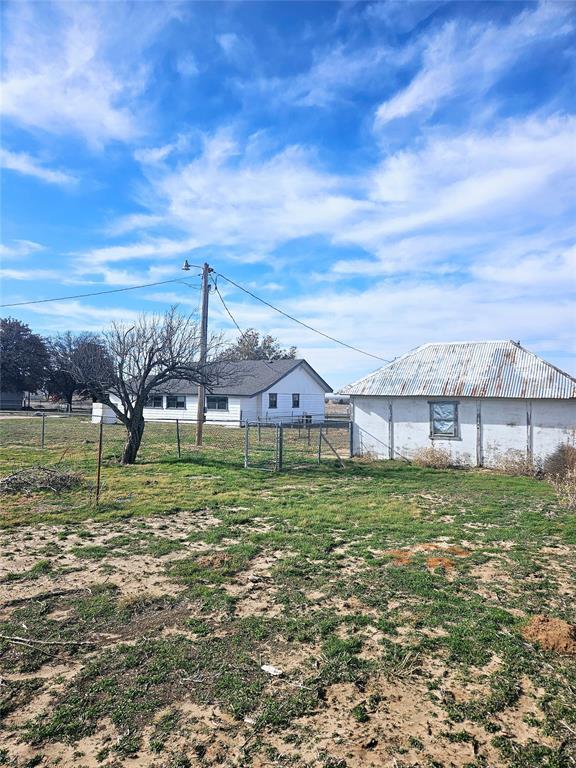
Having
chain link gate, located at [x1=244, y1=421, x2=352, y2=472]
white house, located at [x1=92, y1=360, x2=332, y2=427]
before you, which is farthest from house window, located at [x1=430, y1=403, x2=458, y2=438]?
white house, located at [x1=92, y1=360, x2=332, y2=427]

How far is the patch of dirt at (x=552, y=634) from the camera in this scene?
167 inches

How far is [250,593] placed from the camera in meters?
5.34

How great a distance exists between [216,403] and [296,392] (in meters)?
6.39

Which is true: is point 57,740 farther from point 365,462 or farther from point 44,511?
point 365,462

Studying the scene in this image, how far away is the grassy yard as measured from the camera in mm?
3064

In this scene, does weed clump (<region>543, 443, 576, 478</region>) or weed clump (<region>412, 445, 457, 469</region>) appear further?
weed clump (<region>412, 445, 457, 469</region>)

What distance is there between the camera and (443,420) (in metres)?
16.9

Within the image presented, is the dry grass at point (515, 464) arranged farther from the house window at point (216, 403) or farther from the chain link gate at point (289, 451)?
the house window at point (216, 403)

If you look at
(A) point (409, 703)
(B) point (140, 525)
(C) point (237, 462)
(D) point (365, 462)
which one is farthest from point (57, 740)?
(D) point (365, 462)

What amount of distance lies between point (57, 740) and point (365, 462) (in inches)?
586

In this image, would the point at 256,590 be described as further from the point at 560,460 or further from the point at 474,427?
the point at 474,427

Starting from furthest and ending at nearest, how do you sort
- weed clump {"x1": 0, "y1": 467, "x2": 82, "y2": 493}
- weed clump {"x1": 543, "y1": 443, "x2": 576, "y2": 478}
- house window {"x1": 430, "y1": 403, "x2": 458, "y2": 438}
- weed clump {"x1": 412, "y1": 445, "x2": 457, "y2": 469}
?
house window {"x1": 430, "y1": 403, "x2": 458, "y2": 438} → weed clump {"x1": 412, "y1": 445, "x2": 457, "y2": 469} → weed clump {"x1": 543, "y1": 443, "x2": 576, "y2": 478} → weed clump {"x1": 0, "y1": 467, "x2": 82, "y2": 493}

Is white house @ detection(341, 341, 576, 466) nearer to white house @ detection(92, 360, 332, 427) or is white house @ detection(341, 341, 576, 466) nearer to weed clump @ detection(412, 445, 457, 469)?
weed clump @ detection(412, 445, 457, 469)

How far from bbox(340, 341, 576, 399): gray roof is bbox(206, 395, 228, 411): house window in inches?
588
